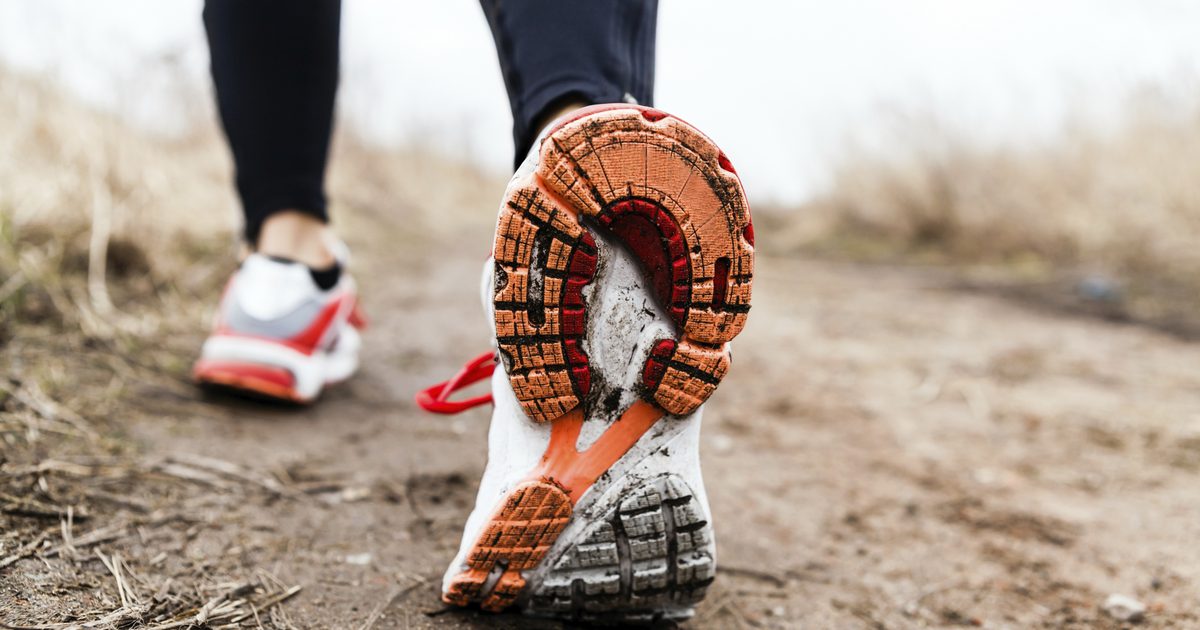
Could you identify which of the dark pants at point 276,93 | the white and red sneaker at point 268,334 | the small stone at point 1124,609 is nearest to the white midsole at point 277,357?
the white and red sneaker at point 268,334

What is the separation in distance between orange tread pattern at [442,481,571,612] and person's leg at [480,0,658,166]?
39 centimetres

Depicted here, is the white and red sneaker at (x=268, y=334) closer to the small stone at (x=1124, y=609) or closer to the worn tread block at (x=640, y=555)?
the worn tread block at (x=640, y=555)

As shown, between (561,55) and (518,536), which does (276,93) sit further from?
(518,536)

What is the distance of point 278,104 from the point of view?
1451 millimetres

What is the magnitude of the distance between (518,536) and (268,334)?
36.1 inches

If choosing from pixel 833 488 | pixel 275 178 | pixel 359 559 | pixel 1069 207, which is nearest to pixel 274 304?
pixel 275 178

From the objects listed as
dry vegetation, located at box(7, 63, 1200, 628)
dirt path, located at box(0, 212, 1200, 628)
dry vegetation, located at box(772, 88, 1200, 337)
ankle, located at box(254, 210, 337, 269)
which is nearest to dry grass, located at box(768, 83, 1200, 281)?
dry vegetation, located at box(772, 88, 1200, 337)

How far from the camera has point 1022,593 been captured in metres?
1.07

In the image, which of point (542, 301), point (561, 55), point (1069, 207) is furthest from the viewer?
point (1069, 207)

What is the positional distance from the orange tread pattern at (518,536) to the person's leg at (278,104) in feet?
3.16

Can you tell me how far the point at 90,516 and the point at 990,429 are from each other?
1.84 metres

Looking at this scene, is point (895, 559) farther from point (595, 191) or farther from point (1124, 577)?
point (595, 191)

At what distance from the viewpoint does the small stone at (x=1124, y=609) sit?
100cm

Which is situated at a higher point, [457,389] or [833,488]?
[457,389]
